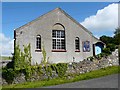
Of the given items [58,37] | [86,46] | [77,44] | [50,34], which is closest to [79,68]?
[50,34]

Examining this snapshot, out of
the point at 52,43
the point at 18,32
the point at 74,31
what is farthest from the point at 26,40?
the point at 74,31

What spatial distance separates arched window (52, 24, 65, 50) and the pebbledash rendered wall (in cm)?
44

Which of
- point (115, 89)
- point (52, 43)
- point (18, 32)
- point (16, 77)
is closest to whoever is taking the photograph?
point (115, 89)

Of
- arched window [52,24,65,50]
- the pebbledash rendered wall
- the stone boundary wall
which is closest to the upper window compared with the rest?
the pebbledash rendered wall

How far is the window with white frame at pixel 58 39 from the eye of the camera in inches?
1197

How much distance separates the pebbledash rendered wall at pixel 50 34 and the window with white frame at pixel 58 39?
0.51 meters

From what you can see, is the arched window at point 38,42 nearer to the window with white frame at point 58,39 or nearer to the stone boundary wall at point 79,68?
the window with white frame at point 58,39

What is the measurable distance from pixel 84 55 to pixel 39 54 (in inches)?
237

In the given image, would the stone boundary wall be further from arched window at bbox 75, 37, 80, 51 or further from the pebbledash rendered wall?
arched window at bbox 75, 37, 80, 51

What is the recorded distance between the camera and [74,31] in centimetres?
3134

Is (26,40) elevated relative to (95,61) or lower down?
elevated

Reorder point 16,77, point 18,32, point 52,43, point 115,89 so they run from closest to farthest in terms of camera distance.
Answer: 1. point 115,89
2. point 16,77
3. point 18,32
4. point 52,43

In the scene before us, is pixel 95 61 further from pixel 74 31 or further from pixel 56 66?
pixel 74 31

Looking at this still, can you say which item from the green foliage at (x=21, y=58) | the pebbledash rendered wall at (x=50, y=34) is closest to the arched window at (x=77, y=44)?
the pebbledash rendered wall at (x=50, y=34)
